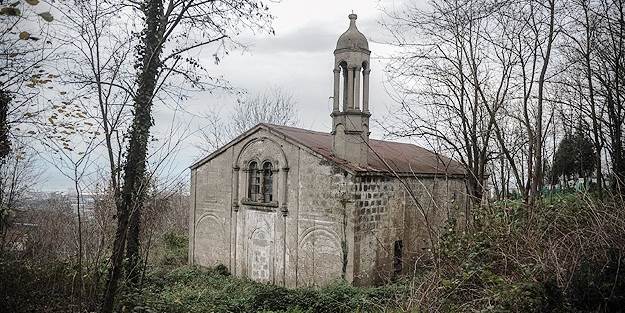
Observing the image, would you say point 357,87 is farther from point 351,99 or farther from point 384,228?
point 384,228

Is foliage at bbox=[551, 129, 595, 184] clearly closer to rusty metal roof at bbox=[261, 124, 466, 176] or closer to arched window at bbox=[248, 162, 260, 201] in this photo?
rusty metal roof at bbox=[261, 124, 466, 176]

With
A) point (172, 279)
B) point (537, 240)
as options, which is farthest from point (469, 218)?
point (172, 279)

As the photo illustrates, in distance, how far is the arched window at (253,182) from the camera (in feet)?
57.7

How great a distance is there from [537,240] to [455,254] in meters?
1.53

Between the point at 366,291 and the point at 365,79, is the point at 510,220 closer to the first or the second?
the point at 366,291

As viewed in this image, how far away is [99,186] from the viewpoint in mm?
10398

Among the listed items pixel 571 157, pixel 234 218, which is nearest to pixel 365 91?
pixel 234 218

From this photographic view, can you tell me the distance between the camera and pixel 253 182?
17.8 metres

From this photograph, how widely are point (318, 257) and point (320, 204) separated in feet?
5.89

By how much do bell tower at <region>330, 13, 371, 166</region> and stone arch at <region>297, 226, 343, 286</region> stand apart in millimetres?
2740

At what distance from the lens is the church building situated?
15055 mm

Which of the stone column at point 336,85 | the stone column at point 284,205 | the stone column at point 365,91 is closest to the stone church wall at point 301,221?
the stone column at point 284,205

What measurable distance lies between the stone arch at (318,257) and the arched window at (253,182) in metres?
2.80

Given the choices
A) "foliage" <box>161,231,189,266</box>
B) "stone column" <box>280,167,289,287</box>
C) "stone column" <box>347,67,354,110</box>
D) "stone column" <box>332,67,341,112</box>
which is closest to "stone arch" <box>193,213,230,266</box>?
"foliage" <box>161,231,189,266</box>
